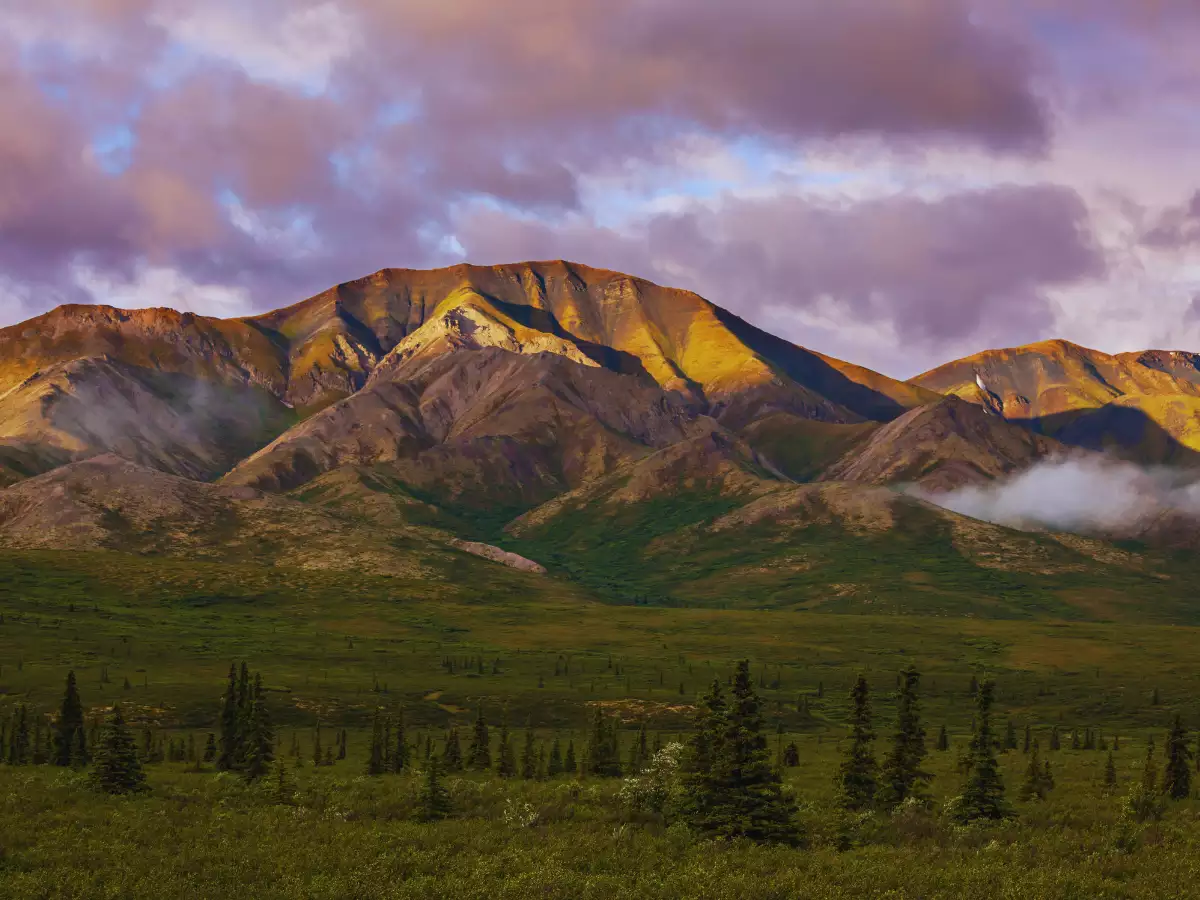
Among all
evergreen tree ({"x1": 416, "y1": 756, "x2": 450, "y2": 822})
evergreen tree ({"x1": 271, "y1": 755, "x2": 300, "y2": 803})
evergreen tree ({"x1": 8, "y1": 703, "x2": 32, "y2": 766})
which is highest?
evergreen tree ({"x1": 416, "y1": 756, "x2": 450, "y2": 822})

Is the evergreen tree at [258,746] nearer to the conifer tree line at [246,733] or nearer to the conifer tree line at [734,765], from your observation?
the conifer tree line at [246,733]

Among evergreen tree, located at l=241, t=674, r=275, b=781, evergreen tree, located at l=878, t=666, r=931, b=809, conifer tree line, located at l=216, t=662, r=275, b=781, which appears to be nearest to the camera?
evergreen tree, located at l=878, t=666, r=931, b=809

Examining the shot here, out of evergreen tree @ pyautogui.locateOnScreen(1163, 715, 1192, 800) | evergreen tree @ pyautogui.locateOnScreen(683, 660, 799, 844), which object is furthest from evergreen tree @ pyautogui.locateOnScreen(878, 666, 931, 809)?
evergreen tree @ pyautogui.locateOnScreen(1163, 715, 1192, 800)

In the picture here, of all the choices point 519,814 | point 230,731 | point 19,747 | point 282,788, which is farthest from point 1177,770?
point 19,747

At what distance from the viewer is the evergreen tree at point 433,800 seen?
2350 inches

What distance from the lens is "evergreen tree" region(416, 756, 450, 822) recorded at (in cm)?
5969

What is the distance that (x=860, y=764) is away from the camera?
2650 inches

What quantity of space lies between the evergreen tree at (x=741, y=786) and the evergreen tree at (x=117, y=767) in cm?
3372

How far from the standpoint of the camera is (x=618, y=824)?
187 feet

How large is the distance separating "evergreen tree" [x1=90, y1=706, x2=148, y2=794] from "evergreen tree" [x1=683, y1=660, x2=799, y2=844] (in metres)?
33.7

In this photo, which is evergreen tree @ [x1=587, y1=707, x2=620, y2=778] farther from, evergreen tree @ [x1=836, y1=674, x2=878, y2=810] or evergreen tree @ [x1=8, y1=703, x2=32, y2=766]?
evergreen tree @ [x1=8, y1=703, x2=32, y2=766]

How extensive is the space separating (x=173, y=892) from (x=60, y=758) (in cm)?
5528

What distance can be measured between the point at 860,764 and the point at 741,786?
1592 centimetres

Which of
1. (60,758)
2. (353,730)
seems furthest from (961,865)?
(353,730)
